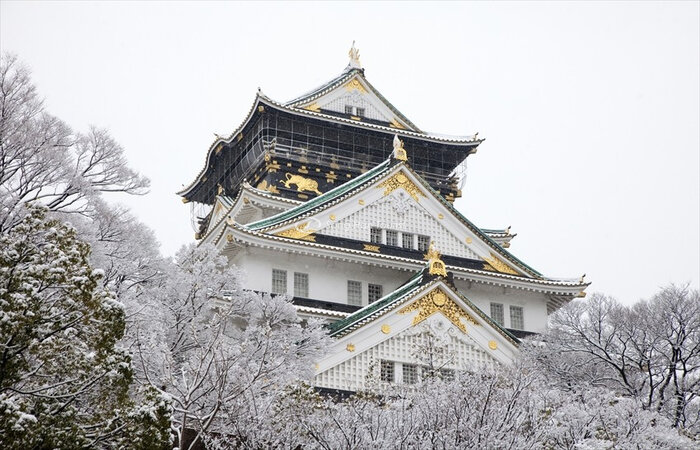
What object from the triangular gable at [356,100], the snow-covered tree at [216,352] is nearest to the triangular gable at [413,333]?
the snow-covered tree at [216,352]

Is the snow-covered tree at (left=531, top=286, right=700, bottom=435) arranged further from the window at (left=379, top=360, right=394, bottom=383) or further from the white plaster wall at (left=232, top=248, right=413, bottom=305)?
the white plaster wall at (left=232, top=248, right=413, bottom=305)

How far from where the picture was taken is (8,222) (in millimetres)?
21375

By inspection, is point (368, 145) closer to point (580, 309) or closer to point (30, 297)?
point (580, 309)

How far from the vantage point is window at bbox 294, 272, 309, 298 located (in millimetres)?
32375

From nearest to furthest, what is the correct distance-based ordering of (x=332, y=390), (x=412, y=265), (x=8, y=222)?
(x=8, y=222) → (x=332, y=390) → (x=412, y=265)

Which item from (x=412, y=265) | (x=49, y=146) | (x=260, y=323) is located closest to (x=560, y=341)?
(x=412, y=265)

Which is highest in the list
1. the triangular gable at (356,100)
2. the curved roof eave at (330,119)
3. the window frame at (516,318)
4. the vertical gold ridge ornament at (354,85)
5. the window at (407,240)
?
the vertical gold ridge ornament at (354,85)

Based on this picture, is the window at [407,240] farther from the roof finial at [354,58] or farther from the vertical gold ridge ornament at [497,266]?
the roof finial at [354,58]

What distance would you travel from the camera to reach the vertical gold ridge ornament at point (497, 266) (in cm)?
3434

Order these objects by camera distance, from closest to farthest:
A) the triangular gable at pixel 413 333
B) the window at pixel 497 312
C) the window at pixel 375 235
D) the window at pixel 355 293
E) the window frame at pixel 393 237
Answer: the triangular gable at pixel 413 333 < the window at pixel 355 293 < the window at pixel 375 235 < the window frame at pixel 393 237 < the window at pixel 497 312

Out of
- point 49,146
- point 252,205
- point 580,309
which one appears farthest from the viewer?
point 252,205

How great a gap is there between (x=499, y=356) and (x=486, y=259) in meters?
6.45

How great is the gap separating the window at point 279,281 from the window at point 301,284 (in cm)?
42

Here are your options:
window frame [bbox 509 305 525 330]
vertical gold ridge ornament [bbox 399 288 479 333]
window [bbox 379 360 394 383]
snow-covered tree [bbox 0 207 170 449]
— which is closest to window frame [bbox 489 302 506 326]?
window frame [bbox 509 305 525 330]
